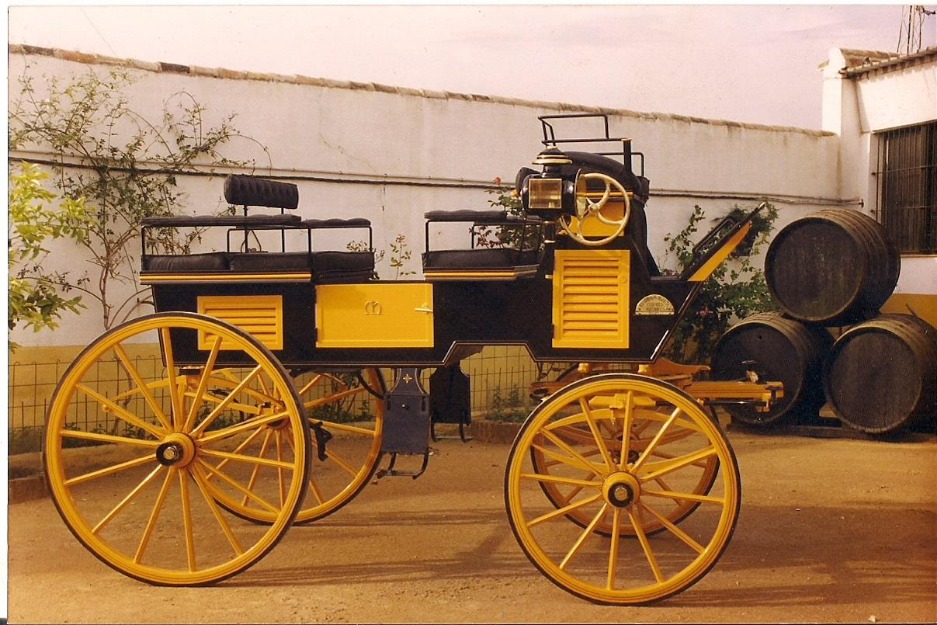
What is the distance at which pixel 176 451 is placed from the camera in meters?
4.11

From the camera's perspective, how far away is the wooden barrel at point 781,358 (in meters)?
7.54

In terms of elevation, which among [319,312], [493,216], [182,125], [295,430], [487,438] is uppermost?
[182,125]

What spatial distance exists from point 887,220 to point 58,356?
6465mm

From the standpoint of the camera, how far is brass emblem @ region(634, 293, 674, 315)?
3998 mm

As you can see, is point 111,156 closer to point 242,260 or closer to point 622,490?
point 242,260

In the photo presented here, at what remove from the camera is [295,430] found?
13.2ft

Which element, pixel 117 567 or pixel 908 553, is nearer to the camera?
pixel 117 567

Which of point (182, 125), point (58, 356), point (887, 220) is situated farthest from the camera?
point (887, 220)

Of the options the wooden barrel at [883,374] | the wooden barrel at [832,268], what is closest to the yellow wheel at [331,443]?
the wooden barrel at [832,268]

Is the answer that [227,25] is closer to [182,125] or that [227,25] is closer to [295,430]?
[182,125]

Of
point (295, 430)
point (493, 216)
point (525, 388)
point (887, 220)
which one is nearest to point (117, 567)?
point (295, 430)

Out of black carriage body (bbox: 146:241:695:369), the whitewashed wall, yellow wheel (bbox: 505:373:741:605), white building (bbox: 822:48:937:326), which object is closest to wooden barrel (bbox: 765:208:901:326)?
white building (bbox: 822:48:937:326)

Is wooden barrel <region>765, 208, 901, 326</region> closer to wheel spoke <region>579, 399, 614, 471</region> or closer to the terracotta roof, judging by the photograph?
the terracotta roof

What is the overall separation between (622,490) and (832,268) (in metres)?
4.20
